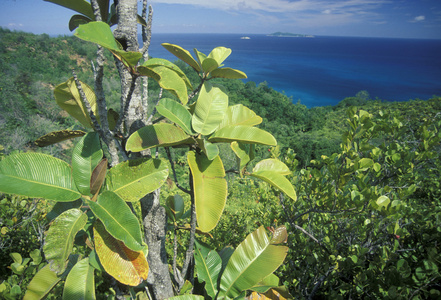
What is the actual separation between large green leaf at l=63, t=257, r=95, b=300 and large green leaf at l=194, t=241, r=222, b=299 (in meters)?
0.49

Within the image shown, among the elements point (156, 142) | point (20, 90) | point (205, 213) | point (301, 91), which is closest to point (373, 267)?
point (205, 213)

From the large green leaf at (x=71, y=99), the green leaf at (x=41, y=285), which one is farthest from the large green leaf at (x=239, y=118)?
the green leaf at (x=41, y=285)

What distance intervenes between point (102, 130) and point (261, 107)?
26791 millimetres

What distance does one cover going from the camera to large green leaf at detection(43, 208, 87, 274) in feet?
2.57

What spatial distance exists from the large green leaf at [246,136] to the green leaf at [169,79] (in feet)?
0.78

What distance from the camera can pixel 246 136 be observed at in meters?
0.91

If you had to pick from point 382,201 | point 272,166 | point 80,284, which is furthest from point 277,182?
point 80,284

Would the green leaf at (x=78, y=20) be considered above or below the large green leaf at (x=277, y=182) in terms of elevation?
above

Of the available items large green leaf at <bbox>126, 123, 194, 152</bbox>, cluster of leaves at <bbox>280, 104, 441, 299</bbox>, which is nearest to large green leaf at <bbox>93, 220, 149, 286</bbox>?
large green leaf at <bbox>126, 123, 194, 152</bbox>

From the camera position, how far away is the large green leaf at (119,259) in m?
0.88

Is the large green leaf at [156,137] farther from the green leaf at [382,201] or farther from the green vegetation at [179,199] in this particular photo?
the green leaf at [382,201]

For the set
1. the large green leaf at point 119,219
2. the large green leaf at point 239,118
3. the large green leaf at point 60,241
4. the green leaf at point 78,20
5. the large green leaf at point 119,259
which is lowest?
the large green leaf at point 119,259

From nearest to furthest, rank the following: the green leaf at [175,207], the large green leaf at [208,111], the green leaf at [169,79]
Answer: the green leaf at [169,79] → the large green leaf at [208,111] → the green leaf at [175,207]

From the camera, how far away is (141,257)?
0.93 m
